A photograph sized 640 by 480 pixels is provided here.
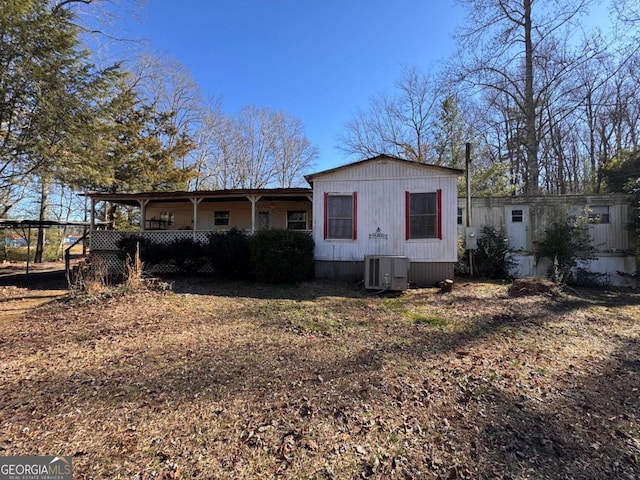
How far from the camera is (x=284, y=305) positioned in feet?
21.8

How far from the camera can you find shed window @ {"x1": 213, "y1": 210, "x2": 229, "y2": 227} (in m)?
14.5

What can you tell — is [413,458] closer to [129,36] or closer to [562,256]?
[562,256]

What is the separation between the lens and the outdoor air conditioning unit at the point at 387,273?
8.21m

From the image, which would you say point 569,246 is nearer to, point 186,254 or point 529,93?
point 529,93

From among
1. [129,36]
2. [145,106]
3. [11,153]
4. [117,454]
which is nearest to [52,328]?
[117,454]

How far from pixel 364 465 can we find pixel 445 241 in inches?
317

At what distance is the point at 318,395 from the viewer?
3002 millimetres

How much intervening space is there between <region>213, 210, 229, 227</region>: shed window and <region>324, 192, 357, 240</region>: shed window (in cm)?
648

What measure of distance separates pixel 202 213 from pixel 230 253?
5807 millimetres

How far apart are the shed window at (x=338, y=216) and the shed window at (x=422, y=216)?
5.68 feet

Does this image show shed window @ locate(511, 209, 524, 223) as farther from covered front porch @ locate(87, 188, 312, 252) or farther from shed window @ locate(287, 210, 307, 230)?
shed window @ locate(287, 210, 307, 230)

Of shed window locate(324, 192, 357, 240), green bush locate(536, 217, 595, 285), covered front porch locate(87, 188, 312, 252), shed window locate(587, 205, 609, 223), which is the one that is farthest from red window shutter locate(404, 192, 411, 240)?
shed window locate(587, 205, 609, 223)

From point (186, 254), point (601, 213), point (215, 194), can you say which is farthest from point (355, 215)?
point (601, 213)

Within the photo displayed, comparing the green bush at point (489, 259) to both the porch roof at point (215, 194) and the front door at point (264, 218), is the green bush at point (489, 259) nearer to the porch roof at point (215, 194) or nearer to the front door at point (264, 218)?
the porch roof at point (215, 194)
